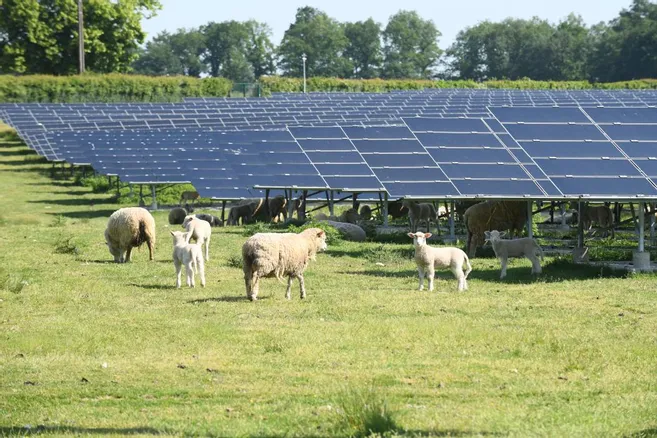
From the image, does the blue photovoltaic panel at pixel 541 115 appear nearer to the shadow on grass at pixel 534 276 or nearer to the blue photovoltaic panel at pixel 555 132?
the blue photovoltaic panel at pixel 555 132

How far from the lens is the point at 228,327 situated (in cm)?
1509

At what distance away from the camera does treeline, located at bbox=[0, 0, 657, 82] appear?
330 ft

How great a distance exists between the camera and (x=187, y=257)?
18578mm

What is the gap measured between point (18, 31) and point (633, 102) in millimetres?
62928

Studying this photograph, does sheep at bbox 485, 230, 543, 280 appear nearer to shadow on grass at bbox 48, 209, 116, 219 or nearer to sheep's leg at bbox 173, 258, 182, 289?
sheep's leg at bbox 173, 258, 182, 289

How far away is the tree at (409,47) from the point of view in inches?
6452

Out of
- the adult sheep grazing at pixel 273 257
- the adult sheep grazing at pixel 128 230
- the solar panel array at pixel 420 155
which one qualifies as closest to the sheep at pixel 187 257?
the adult sheep grazing at pixel 273 257

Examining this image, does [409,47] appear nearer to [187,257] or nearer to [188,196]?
[188,196]

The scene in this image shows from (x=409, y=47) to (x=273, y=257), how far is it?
158 m

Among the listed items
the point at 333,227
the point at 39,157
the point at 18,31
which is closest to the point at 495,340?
the point at 333,227

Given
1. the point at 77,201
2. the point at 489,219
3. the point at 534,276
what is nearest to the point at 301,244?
the point at 534,276

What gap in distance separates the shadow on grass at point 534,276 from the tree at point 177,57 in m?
166

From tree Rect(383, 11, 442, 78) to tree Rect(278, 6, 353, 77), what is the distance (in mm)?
6646

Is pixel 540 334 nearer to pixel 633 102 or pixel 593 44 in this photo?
pixel 633 102
